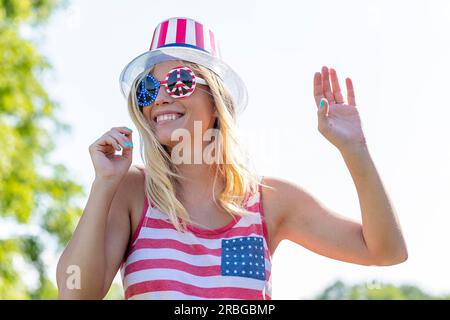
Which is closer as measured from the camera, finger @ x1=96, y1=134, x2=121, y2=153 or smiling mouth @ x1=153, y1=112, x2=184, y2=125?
finger @ x1=96, y1=134, x2=121, y2=153

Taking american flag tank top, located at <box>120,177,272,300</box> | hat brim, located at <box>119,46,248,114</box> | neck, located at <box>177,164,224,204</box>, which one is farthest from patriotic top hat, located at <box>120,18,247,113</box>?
american flag tank top, located at <box>120,177,272,300</box>

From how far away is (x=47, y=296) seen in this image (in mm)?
13117

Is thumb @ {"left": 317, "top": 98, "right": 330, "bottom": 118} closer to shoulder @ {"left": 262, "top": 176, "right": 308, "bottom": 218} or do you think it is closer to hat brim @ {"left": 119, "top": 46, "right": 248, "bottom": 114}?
shoulder @ {"left": 262, "top": 176, "right": 308, "bottom": 218}

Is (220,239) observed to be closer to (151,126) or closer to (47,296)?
(151,126)

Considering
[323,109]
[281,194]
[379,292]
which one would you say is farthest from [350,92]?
[379,292]

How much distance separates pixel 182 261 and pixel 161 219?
208 mm

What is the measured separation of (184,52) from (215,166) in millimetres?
465

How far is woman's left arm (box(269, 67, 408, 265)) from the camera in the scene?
8.49 ft

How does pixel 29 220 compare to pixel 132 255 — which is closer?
pixel 132 255

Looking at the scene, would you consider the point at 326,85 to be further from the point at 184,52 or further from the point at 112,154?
the point at 112,154

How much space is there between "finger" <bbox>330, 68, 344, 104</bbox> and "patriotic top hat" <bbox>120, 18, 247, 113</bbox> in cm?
48

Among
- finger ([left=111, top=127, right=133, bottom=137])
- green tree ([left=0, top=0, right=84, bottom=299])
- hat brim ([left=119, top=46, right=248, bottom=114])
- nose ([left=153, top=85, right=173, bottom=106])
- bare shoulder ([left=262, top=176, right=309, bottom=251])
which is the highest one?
green tree ([left=0, top=0, right=84, bottom=299])

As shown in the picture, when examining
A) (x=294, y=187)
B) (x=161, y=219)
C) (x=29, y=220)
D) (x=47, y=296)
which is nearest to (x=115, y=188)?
(x=161, y=219)

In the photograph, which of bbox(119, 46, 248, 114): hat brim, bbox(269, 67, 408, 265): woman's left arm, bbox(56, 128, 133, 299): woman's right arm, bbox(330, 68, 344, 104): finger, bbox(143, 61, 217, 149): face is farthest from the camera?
bbox(119, 46, 248, 114): hat brim
